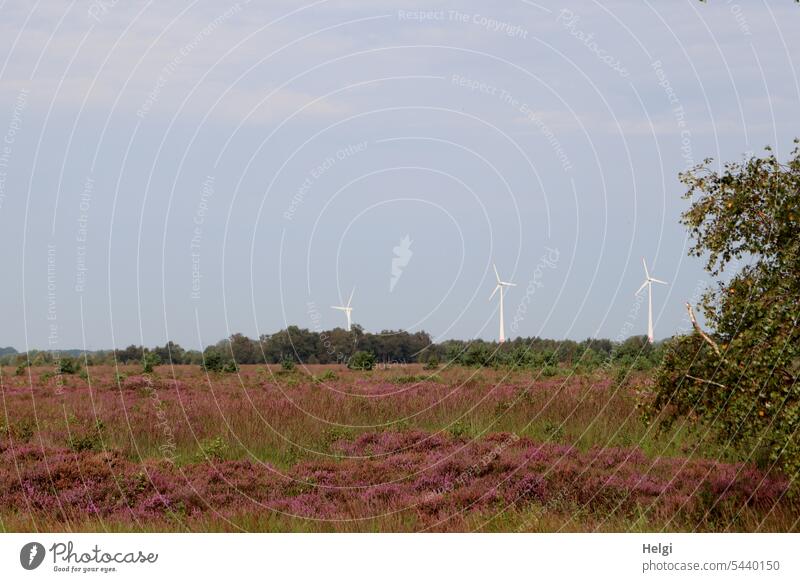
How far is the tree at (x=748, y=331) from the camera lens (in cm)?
1313

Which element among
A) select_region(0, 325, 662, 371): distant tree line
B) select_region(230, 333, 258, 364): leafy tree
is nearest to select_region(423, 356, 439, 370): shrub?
select_region(0, 325, 662, 371): distant tree line

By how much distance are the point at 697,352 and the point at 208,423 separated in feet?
44.4

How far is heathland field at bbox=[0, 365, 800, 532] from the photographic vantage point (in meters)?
14.5

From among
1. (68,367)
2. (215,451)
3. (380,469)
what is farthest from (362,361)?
(380,469)

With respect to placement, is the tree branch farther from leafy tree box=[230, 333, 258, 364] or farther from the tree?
leafy tree box=[230, 333, 258, 364]

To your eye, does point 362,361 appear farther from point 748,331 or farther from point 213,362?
point 748,331

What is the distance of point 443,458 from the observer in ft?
59.2

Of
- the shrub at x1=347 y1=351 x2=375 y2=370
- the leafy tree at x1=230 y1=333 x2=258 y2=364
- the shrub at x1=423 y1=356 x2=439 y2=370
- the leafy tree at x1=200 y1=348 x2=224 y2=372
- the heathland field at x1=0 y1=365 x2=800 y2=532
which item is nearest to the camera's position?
the heathland field at x1=0 y1=365 x2=800 y2=532

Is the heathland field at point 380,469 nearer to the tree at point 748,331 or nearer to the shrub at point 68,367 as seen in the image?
the tree at point 748,331
